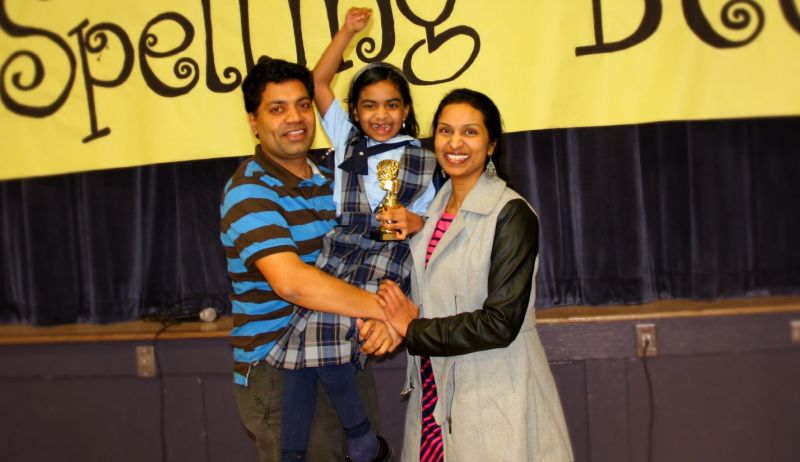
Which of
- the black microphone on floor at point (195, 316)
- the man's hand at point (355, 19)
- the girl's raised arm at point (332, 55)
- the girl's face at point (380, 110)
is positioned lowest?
the black microphone on floor at point (195, 316)

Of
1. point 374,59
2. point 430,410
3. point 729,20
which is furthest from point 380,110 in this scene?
point 729,20

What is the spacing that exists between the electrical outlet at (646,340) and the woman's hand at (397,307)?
1.07 meters

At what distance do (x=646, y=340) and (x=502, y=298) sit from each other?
1.09 m

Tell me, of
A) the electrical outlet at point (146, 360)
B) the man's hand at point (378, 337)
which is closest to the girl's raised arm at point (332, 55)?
the man's hand at point (378, 337)

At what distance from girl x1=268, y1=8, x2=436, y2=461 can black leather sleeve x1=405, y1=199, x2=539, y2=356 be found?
11.4 inches

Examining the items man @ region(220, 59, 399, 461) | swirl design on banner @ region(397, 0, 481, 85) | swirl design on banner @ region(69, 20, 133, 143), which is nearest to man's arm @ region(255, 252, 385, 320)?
man @ region(220, 59, 399, 461)

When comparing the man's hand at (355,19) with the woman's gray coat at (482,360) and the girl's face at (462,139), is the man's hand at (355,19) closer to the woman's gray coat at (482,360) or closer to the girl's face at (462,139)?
the girl's face at (462,139)

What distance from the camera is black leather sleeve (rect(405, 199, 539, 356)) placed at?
61.2 inches

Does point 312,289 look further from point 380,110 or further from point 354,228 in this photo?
point 380,110

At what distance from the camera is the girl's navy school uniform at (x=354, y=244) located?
1.75 metres

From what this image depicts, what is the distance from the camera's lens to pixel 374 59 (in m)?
2.36

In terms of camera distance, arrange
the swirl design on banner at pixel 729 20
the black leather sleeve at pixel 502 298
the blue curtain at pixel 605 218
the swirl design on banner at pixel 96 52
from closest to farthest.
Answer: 1. the black leather sleeve at pixel 502 298
2. the swirl design on banner at pixel 729 20
3. the blue curtain at pixel 605 218
4. the swirl design on banner at pixel 96 52

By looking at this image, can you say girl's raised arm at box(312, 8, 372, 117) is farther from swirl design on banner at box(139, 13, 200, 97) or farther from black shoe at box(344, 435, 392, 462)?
black shoe at box(344, 435, 392, 462)

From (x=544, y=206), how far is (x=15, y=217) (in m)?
2.51
